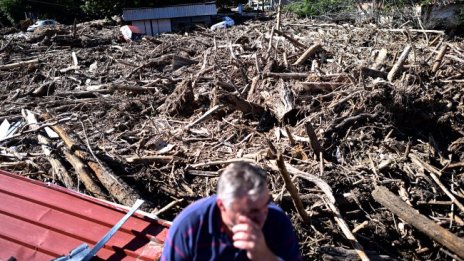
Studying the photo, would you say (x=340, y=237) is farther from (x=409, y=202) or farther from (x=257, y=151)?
(x=257, y=151)

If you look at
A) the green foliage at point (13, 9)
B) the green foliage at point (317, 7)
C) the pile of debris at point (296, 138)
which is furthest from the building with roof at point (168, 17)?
the green foliage at point (13, 9)

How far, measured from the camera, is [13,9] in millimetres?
29844

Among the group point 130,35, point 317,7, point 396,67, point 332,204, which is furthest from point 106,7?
point 332,204

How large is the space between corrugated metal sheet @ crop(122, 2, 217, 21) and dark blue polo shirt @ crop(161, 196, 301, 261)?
60.9 feet

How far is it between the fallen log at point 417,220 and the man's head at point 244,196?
8.60 ft

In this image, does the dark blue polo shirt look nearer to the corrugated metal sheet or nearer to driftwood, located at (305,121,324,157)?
driftwood, located at (305,121,324,157)

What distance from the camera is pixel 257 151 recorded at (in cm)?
528

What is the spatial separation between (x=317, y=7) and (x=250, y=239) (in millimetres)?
16771

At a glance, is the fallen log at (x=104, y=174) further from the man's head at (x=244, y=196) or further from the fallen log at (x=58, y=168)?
the man's head at (x=244, y=196)

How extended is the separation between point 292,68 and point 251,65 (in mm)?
730

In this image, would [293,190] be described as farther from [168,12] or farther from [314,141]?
[168,12]

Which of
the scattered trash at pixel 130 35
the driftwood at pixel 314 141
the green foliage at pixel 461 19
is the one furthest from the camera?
the scattered trash at pixel 130 35

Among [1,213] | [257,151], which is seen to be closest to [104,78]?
[257,151]

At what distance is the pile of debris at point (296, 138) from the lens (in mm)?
4391
